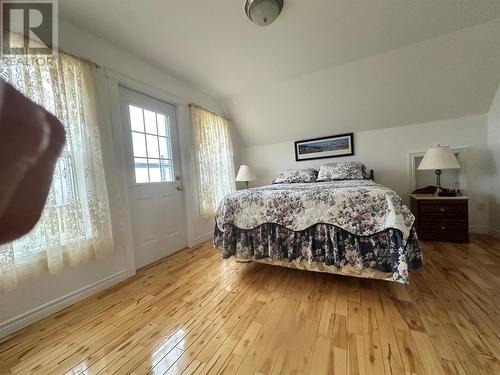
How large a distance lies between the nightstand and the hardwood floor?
1.62 ft

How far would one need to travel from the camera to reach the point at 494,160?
2.51 m

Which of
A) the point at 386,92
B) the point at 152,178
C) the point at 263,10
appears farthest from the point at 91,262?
the point at 386,92

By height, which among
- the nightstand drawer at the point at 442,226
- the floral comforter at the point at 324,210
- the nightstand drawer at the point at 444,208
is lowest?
the nightstand drawer at the point at 442,226

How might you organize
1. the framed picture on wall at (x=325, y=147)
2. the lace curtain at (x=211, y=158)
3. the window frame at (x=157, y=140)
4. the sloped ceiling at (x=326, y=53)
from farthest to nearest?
the framed picture on wall at (x=325, y=147), the lace curtain at (x=211, y=158), the window frame at (x=157, y=140), the sloped ceiling at (x=326, y=53)

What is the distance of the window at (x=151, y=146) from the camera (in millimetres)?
2229

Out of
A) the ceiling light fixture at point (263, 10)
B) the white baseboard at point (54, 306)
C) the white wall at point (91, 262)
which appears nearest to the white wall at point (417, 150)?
the white wall at point (91, 262)

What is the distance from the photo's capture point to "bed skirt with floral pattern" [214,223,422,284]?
57.1 inches

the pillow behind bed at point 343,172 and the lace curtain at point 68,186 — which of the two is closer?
the lace curtain at point 68,186

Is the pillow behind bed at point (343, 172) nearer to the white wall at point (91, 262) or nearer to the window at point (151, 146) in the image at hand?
the white wall at point (91, 262)

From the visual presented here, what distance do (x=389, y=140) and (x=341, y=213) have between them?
214 centimetres

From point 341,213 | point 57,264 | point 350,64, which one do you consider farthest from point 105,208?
point 350,64

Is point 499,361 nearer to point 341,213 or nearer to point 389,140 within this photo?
point 341,213

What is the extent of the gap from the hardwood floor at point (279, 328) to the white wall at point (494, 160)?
0.92 meters

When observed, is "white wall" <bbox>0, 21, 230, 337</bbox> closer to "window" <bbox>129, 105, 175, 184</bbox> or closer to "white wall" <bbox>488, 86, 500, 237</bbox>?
"window" <bbox>129, 105, 175, 184</bbox>
